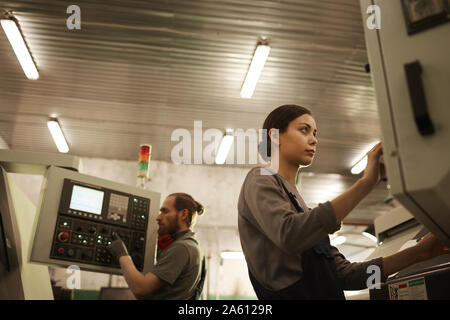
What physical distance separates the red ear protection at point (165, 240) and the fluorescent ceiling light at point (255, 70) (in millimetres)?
3106

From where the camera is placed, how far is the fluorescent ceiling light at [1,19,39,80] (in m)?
4.64

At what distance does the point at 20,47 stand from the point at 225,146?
345 centimetres

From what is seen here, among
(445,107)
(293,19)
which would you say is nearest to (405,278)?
(445,107)

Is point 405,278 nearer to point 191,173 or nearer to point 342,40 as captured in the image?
point 342,40

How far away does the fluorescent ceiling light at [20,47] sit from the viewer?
4.64m

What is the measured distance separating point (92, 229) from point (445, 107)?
1781 mm

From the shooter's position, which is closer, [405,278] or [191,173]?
[405,278]

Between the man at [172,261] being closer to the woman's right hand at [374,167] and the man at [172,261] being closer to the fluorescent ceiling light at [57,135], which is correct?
the woman's right hand at [374,167]

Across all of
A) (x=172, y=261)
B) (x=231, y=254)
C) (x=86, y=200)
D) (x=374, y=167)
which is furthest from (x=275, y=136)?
(x=231, y=254)

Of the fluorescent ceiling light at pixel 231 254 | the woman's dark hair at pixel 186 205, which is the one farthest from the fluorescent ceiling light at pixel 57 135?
the woman's dark hair at pixel 186 205

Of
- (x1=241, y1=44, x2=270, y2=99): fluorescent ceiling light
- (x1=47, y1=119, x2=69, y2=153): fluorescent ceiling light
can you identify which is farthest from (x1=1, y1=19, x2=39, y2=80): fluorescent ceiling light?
(x1=241, y1=44, x2=270, y2=99): fluorescent ceiling light

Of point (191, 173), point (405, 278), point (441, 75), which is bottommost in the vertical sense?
point (405, 278)

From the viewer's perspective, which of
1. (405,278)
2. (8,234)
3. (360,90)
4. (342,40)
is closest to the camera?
(405,278)

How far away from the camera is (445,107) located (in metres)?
0.89
